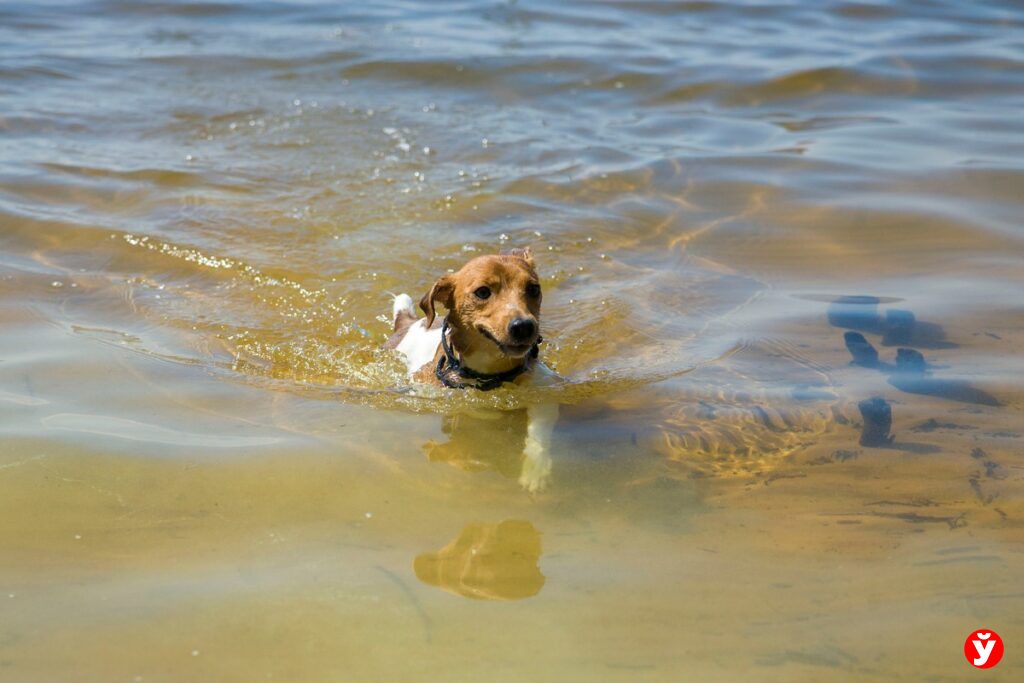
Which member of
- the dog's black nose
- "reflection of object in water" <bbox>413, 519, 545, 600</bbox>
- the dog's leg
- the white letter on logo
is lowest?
"reflection of object in water" <bbox>413, 519, 545, 600</bbox>

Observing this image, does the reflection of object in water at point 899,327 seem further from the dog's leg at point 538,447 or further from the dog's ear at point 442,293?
the dog's ear at point 442,293

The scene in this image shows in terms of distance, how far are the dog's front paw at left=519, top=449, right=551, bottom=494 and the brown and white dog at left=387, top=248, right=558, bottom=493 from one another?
18 cm

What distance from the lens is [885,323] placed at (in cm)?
673

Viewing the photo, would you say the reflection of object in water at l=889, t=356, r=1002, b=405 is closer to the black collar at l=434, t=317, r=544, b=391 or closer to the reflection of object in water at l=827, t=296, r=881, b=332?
the reflection of object in water at l=827, t=296, r=881, b=332

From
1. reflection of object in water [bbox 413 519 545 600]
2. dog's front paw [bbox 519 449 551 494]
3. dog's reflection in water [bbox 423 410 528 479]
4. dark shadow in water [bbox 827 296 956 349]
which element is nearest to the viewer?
reflection of object in water [bbox 413 519 545 600]

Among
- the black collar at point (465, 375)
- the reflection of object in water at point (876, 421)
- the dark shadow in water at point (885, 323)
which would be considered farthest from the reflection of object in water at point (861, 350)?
the black collar at point (465, 375)

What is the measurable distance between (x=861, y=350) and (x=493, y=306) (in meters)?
2.20

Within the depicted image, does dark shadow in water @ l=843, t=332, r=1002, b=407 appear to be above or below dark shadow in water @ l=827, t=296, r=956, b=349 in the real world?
below

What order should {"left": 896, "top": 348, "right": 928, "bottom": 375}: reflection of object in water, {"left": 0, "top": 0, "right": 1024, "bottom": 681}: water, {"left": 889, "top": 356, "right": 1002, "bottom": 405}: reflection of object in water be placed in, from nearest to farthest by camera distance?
{"left": 0, "top": 0, "right": 1024, "bottom": 681}: water
{"left": 889, "top": 356, "right": 1002, "bottom": 405}: reflection of object in water
{"left": 896, "top": 348, "right": 928, "bottom": 375}: reflection of object in water

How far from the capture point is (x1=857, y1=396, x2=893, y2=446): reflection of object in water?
17.1ft

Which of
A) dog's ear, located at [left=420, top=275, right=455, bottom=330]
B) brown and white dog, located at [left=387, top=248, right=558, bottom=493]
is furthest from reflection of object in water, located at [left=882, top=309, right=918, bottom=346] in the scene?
dog's ear, located at [left=420, top=275, right=455, bottom=330]

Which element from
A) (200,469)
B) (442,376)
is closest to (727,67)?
(442,376)

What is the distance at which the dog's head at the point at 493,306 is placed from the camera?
544 cm

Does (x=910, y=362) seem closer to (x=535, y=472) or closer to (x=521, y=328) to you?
(x=521, y=328)
